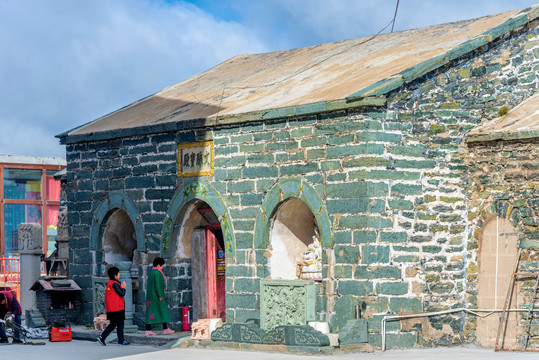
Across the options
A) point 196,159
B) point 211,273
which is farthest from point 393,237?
point 211,273

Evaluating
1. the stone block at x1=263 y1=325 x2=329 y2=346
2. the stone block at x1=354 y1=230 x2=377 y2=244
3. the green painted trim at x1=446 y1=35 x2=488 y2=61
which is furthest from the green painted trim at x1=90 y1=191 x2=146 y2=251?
the green painted trim at x1=446 y1=35 x2=488 y2=61

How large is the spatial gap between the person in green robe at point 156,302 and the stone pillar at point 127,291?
1.80 feet

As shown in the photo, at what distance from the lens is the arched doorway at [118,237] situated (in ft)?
68.9

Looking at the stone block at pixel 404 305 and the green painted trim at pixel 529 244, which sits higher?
the green painted trim at pixel 529 244

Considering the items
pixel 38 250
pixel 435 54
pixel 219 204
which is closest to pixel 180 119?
pixel 219 204

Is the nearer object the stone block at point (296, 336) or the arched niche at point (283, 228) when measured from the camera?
the stone block at point (296, 336)

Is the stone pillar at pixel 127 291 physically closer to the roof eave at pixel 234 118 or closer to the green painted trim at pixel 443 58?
the roof eave at pixel 234 118

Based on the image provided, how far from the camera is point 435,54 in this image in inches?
679

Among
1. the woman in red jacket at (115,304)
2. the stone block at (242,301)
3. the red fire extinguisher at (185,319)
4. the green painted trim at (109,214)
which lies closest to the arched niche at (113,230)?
the green painted trim at (109,214)

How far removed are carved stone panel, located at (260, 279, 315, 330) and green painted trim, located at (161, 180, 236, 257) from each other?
4.01 feet

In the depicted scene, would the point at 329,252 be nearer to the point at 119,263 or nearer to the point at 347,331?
the point at 347,331

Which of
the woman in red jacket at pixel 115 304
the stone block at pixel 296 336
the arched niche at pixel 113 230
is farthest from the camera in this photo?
the arched niche at pixel 113 230

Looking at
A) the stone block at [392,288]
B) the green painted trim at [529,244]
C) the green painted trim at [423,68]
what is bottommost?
the stone block at [392,288]

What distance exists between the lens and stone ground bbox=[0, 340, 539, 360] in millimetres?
15203
